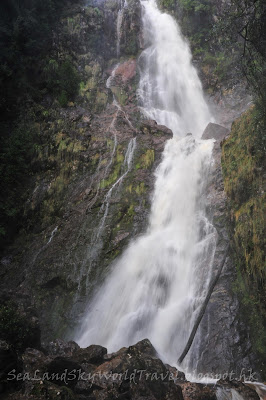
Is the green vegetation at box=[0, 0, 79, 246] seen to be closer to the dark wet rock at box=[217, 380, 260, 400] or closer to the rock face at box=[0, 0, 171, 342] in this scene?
the rock face at box=[0, 0, 171, 342]

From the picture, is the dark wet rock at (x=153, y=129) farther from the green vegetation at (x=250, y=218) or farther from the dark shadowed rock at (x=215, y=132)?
the green vegetation at (x=250, y=218)

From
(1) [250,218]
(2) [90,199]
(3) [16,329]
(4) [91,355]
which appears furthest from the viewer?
(2) [90,199]

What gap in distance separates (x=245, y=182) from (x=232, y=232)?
1826mm

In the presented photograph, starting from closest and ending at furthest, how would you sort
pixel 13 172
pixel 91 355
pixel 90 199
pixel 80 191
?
1. pixel 91 355
2. pixel 90 199
3. pixel 80 191
4. pixel 13 172

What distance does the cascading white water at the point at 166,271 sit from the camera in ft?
32.4

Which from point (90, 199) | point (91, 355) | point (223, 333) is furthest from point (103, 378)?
point (90, 199)

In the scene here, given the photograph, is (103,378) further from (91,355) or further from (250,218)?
(250,218)

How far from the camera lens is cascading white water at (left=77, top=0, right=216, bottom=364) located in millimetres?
9867

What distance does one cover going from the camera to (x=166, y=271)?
11.4 m

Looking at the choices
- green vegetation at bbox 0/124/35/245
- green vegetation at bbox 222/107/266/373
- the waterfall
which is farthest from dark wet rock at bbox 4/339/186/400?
the waterfall

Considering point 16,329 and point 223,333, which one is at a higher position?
point 16,329

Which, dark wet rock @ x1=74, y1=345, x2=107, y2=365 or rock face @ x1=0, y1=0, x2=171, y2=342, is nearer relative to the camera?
dark wet rock @ x1=74, y1=345, x2=107, y2=365

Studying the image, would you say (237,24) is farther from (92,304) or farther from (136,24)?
(136,24)

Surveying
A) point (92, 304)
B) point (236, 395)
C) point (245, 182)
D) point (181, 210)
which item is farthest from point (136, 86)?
point (236, 395)
